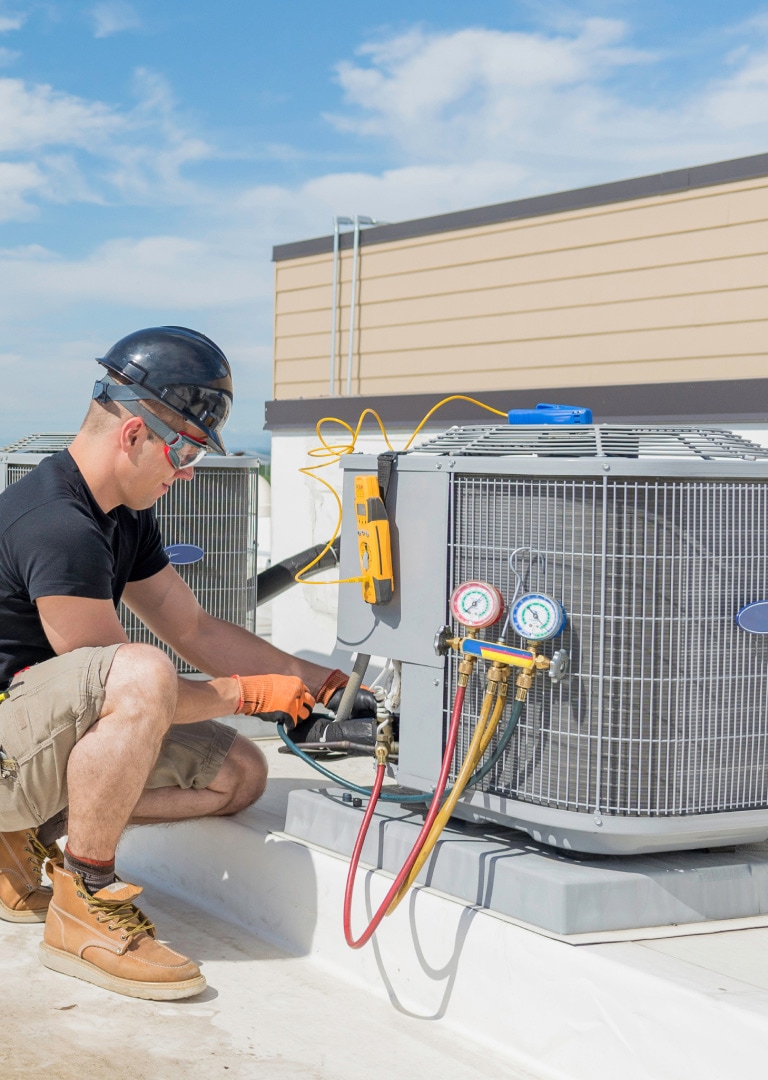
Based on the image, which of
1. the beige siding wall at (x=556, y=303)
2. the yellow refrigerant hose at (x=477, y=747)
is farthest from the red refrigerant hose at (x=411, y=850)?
the beige siding wall at (x=556, y=303)

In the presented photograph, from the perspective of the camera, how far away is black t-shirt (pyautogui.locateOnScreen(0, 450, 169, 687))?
2.67 m

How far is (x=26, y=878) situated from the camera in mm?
3084

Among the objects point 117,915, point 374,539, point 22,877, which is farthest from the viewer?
point 22,877

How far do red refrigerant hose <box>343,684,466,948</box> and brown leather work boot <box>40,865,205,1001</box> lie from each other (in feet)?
1.21

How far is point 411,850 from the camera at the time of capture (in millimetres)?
2641

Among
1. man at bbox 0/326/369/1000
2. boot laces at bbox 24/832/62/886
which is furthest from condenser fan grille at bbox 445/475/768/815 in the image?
boot laces at bbox 24/832/62/886

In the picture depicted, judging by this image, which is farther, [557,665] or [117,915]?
[117,915]

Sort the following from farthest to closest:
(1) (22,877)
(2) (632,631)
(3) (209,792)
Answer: (3) (209,792)
(1) (22,877)
(2) (632,631)

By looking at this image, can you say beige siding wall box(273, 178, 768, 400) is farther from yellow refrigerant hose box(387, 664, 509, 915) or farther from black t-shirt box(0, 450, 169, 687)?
black t-shirt box(0, 450, 169, 687)

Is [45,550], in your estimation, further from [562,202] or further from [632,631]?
[562,202]

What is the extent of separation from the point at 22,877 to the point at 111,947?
1.89ft

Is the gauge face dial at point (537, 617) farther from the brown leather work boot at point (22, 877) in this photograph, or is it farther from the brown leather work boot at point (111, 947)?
the brown leather work boot at point (22, 877)

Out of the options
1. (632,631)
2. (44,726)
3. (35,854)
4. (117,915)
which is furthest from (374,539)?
(35,854)

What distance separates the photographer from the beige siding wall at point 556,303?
5.55 m
